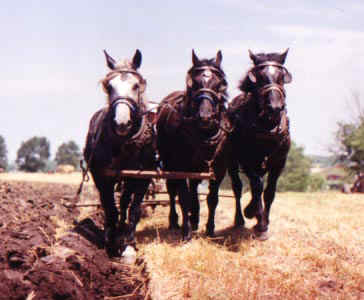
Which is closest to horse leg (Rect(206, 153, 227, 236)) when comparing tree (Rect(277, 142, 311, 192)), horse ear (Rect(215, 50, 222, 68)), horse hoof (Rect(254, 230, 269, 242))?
horse hoof (Rect(254, 230, 269, 242))

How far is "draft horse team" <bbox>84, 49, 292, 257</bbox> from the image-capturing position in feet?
19.8

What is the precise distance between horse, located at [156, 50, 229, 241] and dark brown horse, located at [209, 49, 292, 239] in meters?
0.42

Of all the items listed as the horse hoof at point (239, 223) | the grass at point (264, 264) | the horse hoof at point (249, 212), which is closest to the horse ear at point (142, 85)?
the grass at point (264, 264)

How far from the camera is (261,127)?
648 centimetres

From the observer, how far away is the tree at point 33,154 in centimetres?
9075

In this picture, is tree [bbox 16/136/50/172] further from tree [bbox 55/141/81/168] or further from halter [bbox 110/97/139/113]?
halter [bbox 110/97/139/113]

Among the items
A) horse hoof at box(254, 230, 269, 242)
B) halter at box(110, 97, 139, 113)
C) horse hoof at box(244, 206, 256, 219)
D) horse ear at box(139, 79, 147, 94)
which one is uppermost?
horse ear at box(139, 79, 147, 94)

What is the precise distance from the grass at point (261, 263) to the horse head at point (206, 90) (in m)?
1.66

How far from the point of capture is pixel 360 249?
21.1ft

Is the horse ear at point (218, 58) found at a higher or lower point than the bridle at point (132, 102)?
higher

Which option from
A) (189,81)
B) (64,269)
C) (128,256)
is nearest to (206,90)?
(189,81)

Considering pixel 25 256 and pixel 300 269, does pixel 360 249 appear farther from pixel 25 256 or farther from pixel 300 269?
pixel 25 256

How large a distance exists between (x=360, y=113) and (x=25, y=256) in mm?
43398

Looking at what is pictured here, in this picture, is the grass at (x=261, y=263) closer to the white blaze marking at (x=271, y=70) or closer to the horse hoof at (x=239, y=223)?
the horse hoof at (x=239, y=223)
